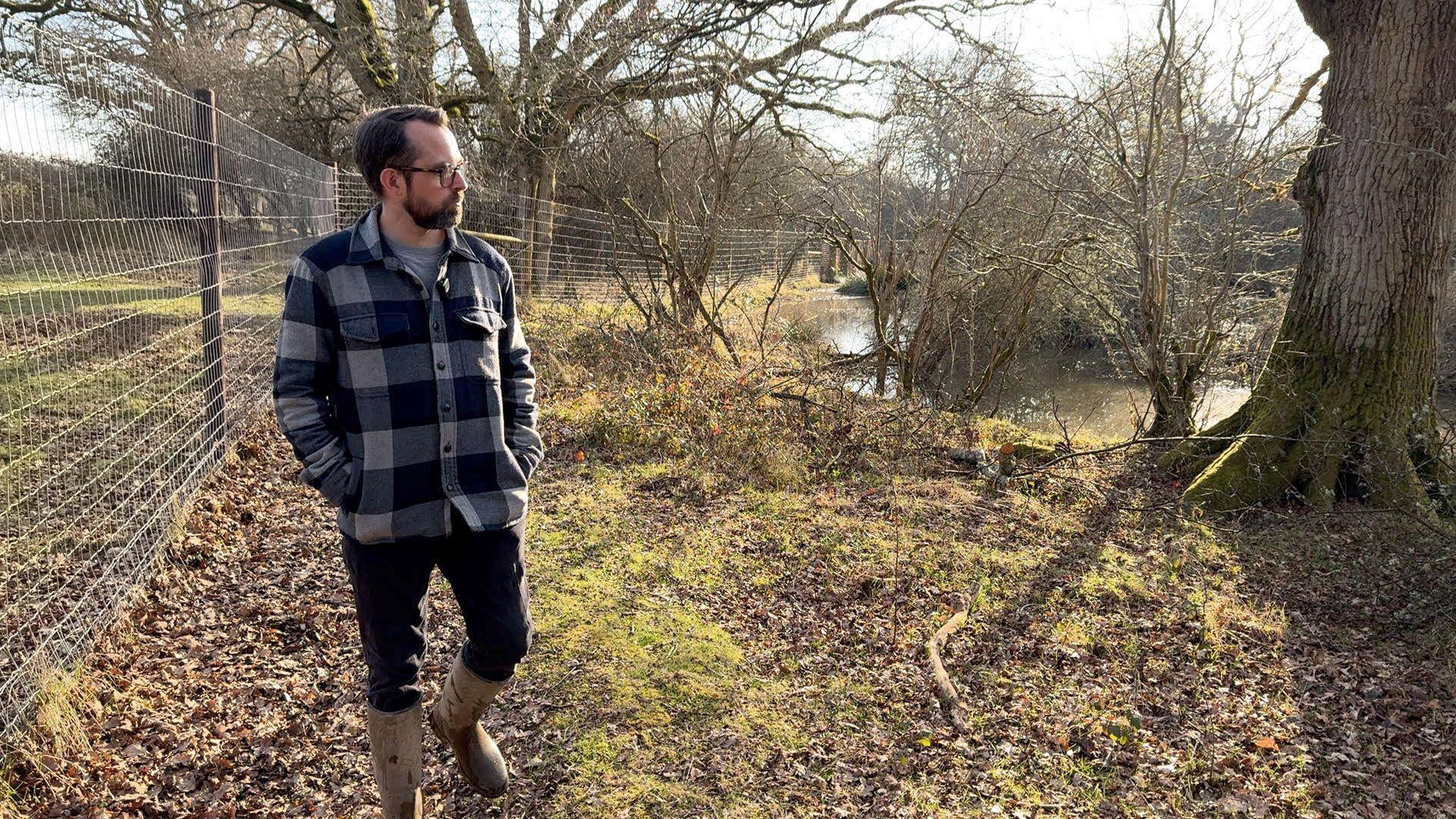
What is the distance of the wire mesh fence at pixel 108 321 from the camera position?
8.91 ft

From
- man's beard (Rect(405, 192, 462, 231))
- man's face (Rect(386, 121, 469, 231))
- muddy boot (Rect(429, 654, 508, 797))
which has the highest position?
man's face (Rect(386, 121, 469, 231))

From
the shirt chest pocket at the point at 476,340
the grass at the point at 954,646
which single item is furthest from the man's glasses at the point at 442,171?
the grass at the point at 954,646

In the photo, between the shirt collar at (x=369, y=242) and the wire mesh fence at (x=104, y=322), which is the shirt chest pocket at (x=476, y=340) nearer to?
the shirt collar at (x=369, y=242)

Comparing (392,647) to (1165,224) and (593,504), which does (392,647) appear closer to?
(593,504)

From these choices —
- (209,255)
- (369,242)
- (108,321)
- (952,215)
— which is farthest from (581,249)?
(369,242)

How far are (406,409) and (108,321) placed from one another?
212cm

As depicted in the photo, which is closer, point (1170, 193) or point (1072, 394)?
point (1170, 193)

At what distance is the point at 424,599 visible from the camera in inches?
94.8

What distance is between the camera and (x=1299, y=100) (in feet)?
21.3

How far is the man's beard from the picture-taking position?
219 centimetres

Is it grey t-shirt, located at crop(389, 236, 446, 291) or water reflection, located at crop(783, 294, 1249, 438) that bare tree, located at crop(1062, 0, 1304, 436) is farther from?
grey t-shirt, located at crop(389, 236, 446, 291)

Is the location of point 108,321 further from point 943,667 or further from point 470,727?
point 943,667

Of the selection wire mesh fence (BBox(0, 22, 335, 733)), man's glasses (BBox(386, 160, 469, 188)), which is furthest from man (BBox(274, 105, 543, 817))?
wire mesh fence (BBox(0, 22, 335, 733))

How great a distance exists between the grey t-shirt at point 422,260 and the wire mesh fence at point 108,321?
131 cm
